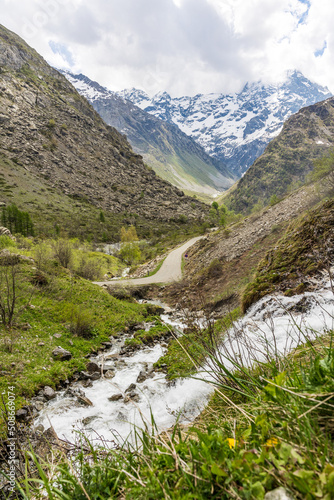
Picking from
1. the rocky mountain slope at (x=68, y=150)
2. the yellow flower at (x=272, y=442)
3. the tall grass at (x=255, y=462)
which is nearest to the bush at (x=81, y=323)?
the tall grass at (x=255, y=462)

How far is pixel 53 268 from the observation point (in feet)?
54.0

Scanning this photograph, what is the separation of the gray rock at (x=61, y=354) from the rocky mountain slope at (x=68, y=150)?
300ft

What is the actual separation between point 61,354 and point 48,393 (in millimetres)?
1875

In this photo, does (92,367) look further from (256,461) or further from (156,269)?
(156,269)

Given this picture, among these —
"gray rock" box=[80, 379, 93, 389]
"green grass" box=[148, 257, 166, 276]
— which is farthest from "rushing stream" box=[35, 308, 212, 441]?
"green grass" box=[148, 257, 166, 276]

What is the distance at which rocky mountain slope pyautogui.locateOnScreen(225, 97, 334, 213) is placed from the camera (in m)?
157

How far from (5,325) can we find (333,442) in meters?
10.5

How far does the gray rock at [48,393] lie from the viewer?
6.80 m

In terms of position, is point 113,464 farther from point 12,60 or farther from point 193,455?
point 12,60

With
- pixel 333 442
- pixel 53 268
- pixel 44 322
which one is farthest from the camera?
pixel 53 268

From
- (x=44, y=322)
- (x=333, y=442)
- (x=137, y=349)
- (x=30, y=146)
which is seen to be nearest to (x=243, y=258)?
(x=137, y=349)

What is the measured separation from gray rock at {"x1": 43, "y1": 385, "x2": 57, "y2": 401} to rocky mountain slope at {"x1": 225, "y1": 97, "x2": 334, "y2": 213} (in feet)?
532

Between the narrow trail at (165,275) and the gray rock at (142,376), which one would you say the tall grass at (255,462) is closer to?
the gray rock at (142,376)

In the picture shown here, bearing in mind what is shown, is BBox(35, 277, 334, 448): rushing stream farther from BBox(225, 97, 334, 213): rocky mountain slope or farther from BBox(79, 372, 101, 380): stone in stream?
BBox(225, 97, 334, 213): rocky mountain slope
